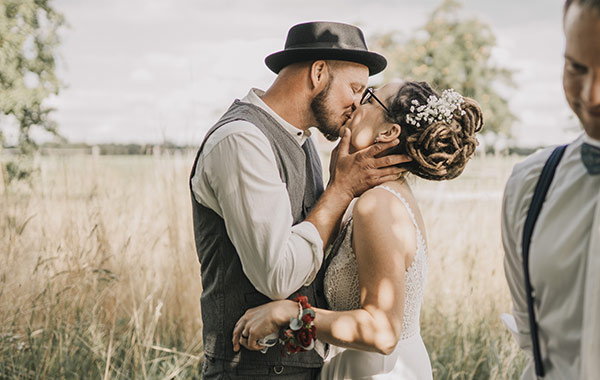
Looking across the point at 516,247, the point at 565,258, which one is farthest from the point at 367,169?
the point at 565,258

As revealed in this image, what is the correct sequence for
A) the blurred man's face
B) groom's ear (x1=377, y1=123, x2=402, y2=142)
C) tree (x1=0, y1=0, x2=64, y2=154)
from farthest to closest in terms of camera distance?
1. tree (x1=0, y1=0, x2=64, y2=154)
2. groom's ear (x1=377, y1=123, x2=402, y2=142)
3. the blurred man's face

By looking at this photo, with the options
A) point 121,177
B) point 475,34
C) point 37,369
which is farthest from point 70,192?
point 475,34

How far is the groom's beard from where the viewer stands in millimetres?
2439

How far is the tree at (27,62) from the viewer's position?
10.1 m

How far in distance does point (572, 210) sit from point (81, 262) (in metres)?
3.46

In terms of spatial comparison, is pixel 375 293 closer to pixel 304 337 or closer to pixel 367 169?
pixel 304 337

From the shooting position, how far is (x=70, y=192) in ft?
14.4

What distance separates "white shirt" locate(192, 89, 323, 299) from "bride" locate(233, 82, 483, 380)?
0.47 feet

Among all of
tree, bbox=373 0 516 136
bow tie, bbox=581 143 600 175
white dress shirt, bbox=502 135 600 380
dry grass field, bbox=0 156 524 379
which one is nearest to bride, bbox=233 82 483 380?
white dress shirt, bbox=502 135 600 380

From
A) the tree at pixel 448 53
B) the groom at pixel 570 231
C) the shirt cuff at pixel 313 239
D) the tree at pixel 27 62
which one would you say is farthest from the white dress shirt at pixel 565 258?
the tree at pixel 448 53

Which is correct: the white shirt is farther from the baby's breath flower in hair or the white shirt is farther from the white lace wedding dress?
the baby's breath flower in hair

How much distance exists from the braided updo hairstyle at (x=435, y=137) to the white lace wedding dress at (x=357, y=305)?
0.19 m

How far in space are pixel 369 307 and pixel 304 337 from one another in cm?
25

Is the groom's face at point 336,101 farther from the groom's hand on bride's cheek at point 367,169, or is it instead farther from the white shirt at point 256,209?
the white shirt at point 256,209
